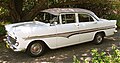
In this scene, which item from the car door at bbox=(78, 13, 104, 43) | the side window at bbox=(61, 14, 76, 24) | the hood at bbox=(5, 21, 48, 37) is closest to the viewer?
the hood at bbox=(5, 21, 48, 37)

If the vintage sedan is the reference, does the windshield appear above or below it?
above

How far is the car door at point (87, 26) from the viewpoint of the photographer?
7.76 meters

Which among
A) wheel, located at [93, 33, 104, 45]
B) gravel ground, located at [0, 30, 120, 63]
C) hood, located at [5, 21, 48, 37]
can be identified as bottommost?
gravel ground, located at [0, 30, 120, 63]

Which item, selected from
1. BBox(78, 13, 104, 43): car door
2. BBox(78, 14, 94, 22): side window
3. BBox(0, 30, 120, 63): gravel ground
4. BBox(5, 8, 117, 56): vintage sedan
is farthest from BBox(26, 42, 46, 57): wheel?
BBox(78, 14, 94, 22): side window

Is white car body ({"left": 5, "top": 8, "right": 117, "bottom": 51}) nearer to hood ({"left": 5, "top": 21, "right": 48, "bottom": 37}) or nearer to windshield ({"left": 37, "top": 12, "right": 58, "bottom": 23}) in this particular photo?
hood ({"left": 5, "top": 21, "right": 48, "bottom": 37})

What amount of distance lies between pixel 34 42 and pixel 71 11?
1943mm

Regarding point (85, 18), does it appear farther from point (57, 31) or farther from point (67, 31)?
point (57, 31)

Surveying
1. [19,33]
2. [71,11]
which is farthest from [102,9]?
[19,33]

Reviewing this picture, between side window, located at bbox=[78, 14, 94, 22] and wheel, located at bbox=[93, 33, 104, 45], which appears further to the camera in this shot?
wheel, located at bbox=[93, 33, 104, 45]

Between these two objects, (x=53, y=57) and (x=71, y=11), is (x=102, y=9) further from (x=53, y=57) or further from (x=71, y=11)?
(x=53, y=57)

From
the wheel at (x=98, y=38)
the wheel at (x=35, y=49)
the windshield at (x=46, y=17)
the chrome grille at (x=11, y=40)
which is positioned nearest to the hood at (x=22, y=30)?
the chrome grille at (x=11, y=40)

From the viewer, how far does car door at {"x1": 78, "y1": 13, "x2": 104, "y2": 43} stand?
7.76 metres

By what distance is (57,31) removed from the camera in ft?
23.2

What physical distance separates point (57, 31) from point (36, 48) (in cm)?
95
